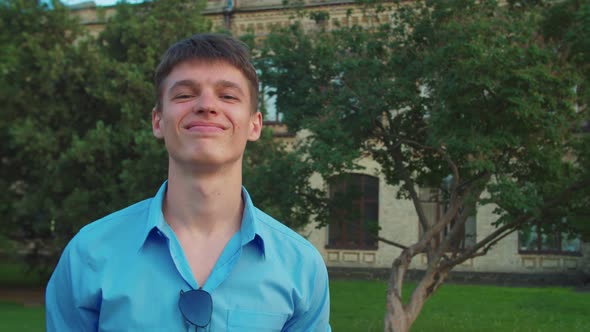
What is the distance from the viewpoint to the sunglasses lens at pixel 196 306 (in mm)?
2102

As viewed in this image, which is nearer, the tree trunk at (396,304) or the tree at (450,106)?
the tree at (450,106)

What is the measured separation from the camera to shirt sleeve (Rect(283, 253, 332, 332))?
7.65 ft

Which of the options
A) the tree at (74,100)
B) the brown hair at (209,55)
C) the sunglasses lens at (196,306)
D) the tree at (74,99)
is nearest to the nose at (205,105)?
the brown hair at (209,55)

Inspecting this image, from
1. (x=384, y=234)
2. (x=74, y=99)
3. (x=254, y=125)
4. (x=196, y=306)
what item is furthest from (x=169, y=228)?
(x=384, y=234)

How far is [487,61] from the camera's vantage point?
8.85m

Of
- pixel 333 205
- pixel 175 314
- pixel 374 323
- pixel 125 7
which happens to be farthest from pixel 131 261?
pixel 125 7

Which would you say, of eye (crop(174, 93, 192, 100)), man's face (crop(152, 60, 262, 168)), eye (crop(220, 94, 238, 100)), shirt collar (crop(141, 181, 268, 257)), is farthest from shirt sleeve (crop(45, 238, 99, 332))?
eye (crop(220, 94, 238, 100))

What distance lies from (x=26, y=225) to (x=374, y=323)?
1090cm

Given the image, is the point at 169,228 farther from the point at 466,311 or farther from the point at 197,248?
the point at 466,311

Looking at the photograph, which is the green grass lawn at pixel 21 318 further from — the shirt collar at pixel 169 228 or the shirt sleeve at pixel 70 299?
the shirt collar at pixel 169 228

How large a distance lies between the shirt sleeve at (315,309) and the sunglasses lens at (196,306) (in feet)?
1.13

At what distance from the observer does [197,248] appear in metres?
2.29

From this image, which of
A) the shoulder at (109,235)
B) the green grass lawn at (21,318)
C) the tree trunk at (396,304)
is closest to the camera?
the shoulder at (109,235)

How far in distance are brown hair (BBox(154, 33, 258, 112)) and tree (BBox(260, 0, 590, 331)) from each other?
7.00m
